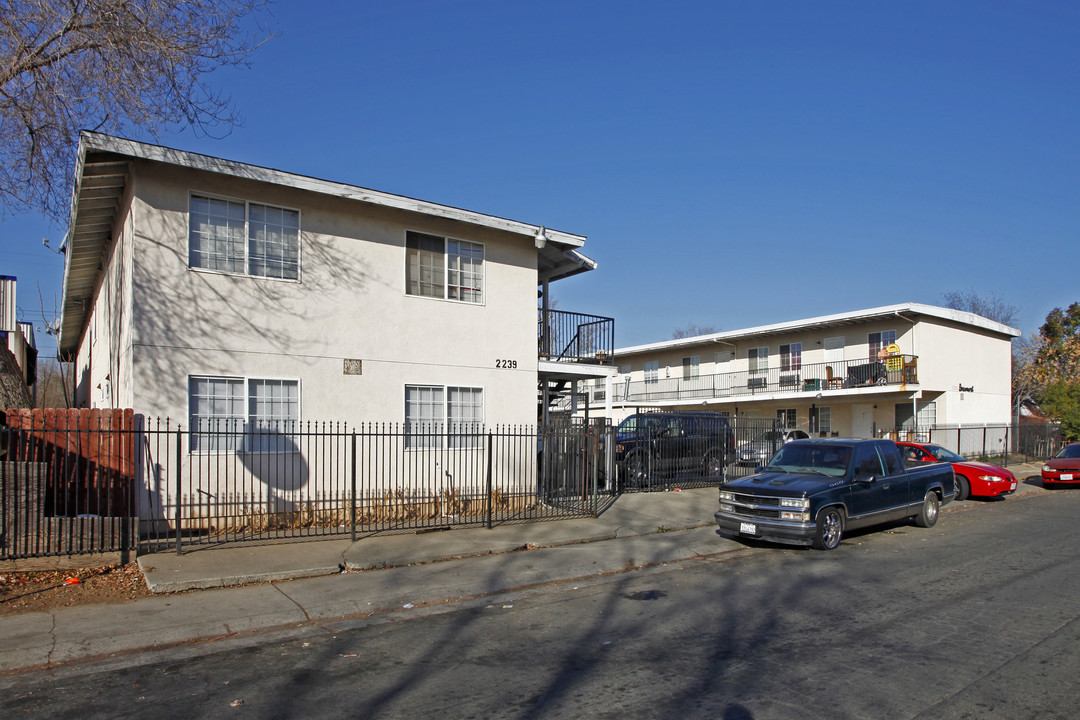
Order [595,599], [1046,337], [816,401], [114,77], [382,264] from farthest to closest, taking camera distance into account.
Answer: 1. [1046,337]
2. [816,401]
3. [382,264]
4. [114,77]
5. [595,599]

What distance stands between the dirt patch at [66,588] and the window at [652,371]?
117 ft

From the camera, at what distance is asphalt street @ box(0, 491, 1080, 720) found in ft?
16.7

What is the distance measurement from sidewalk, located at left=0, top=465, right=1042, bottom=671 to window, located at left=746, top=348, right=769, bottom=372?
2449 centimetres

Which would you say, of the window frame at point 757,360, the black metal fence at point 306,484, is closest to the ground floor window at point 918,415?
the window frame at point 757,360

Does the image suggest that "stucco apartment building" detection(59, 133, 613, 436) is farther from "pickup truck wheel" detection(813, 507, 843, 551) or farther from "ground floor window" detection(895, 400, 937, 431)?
"ground floor window" detection(895, 400, 937, 431)

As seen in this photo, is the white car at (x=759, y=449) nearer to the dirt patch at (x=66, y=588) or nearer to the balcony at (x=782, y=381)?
the balcony at (x=782, y=381)

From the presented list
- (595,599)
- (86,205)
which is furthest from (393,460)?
(86,205)

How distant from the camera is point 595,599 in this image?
8.41 m

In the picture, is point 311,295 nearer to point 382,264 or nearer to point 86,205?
point 382,264

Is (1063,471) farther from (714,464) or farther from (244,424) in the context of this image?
(244,424)

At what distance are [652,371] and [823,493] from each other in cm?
3293

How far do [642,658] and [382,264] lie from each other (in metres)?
9.49

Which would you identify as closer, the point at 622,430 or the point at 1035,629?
the point at 1035,629

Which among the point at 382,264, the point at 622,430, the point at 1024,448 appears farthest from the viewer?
the point at 1024,448
